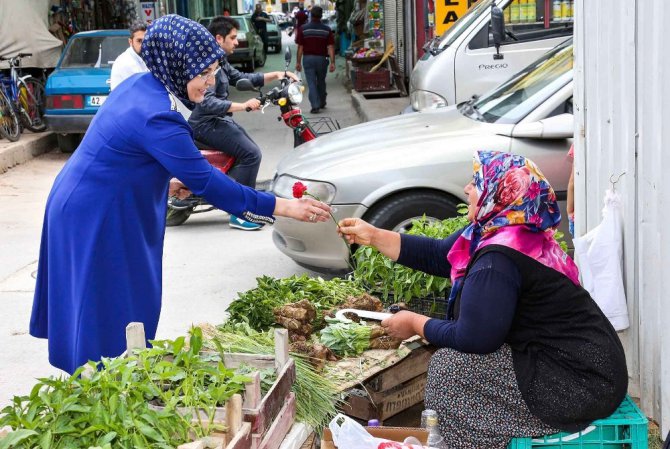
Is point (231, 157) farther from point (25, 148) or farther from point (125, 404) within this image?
point (125, 404)

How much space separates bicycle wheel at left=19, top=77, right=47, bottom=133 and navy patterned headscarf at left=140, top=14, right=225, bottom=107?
11.6m

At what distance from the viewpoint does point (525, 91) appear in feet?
22.2

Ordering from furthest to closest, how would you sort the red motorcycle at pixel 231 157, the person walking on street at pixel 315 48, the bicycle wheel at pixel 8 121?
1. the person walking on street at pixel 315 48
2. the bicycle wheel at pixel 8 121
3. the red motorcycle at pixel 231 157

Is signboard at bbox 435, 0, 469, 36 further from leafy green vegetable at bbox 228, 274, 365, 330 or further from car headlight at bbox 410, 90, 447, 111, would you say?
leafy green vegetable at bbox 228, 274, 365, 330

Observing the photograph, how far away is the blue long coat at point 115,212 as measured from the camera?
3521mm

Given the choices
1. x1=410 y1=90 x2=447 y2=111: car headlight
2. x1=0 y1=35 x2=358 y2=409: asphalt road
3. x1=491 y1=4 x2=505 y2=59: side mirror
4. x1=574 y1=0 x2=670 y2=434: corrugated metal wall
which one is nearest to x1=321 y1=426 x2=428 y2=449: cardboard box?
x1=574 y1=0 x2=670 y2=434: corrugated metal wall

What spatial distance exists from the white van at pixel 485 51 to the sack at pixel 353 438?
7598 mm

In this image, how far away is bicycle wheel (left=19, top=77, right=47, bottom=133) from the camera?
14820 mm

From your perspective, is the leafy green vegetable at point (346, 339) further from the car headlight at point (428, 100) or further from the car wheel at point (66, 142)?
the car wheel at point (66, 142)

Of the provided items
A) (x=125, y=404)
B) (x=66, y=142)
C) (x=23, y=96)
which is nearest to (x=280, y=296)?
(x=125, y=404)

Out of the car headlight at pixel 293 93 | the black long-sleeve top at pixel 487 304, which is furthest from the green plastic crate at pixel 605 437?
the car headlight at pixel 293 93

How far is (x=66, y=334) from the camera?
12.2ft

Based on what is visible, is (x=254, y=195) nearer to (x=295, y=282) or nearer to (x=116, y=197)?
(x=116, y=197)

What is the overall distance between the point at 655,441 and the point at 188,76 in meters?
2.44
